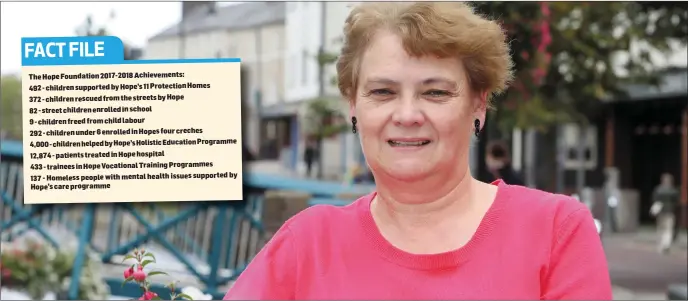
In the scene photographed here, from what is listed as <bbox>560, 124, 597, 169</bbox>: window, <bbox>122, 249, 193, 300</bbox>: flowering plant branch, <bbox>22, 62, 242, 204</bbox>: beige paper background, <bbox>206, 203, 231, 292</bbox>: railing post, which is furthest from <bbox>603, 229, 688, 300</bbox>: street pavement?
<bbox>122, 249, 193, 300</bbox>: flowering plant branch

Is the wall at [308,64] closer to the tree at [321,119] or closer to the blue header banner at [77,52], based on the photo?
the tree at [321,119]

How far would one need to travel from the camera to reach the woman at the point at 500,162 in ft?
8.63

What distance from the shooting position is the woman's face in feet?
4.62

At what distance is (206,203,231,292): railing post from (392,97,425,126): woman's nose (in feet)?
3.21

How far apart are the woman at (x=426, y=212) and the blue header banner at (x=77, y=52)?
725mm

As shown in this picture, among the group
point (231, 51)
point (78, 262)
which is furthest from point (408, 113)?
point (78, 262)

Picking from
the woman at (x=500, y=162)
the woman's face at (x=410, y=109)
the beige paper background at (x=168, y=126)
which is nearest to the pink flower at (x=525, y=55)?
the woman at (x=500, y=162)

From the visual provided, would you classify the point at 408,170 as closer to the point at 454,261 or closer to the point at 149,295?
the point at 454,261

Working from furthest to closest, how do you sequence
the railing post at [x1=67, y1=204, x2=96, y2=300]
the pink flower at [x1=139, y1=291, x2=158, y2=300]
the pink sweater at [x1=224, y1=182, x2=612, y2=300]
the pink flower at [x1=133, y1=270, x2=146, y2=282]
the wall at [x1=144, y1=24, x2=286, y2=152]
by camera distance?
the railing post at [x1=67, y1=204, x2=96, y2=300] → the wall at [x1=144, y1=24, x2=286, y2=152] → the pink flower at [x1=133, y1=270, x2=146, y2=282] → the pink flower at [x1=139, y1=291, x2=158, y2=300] → the pink sweater at [x1=224, y1=182, x2=612, y2=300]

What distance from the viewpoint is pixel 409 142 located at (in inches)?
55.5

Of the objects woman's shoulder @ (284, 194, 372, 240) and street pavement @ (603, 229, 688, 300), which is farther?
street pavement @ (603, 229, 688, 300)

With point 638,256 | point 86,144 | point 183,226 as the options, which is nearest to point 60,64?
point 86,144

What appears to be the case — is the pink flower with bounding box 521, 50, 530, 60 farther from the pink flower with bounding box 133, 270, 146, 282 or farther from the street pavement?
the pink flower with bounding box 133, 270, 146, 282

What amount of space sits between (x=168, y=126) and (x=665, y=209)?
2294 mm
